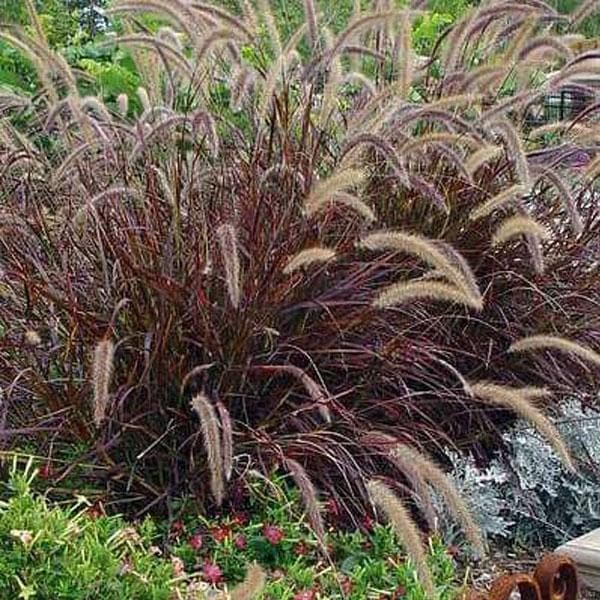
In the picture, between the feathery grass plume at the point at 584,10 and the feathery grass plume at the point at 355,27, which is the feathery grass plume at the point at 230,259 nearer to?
the feathery grass plume at the point at 355,27

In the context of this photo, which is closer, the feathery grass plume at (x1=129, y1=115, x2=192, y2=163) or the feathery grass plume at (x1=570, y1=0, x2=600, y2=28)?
the feathery grass plume at (x1=129, y1=115, x2=192, y2=163)

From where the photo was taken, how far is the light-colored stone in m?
3.09

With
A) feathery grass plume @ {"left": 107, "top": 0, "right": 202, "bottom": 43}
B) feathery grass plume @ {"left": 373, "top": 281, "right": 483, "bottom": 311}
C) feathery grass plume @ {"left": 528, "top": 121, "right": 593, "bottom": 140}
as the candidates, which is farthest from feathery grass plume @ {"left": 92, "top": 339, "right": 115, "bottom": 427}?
feathery grass plume @ {"left": 528, "top": 121, "right": 593, "bottom": 140}

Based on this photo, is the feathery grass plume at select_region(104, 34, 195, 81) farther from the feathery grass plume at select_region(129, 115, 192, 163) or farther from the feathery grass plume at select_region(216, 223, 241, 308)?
Result: the feathery grass plume at select_region(216, 223, 241, 308)

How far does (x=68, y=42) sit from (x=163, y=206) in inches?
196

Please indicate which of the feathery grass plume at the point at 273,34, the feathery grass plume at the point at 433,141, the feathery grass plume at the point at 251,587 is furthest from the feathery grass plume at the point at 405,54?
the feathery grass plume at the point at 251,587

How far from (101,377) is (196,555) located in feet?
1.65

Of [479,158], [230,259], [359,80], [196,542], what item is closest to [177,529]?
[196,542]

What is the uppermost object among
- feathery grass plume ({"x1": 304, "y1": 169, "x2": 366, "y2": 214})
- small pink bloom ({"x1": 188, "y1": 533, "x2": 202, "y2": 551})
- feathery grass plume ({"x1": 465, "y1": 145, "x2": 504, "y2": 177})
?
feathery grass plume ({"x1": 304, "y1": 169, "x2": 366, "y2": 214})

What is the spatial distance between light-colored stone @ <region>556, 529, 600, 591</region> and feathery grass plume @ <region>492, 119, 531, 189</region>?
98cm

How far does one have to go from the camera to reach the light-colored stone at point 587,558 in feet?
10.1

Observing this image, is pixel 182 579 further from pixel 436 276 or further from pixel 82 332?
pixel 436 276

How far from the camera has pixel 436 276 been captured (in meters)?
3.54

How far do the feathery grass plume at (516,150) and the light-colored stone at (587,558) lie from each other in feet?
3.21
